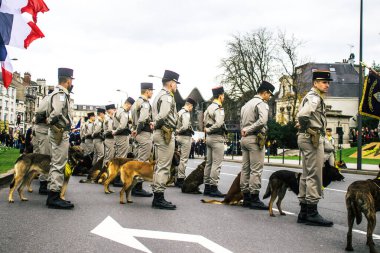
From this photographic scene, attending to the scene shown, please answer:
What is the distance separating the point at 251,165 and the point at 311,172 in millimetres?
1821

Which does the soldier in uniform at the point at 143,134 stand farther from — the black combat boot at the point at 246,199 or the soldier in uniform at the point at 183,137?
the black combat boot at the point at 246,199

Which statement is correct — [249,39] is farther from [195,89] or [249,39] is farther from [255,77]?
[195,89]

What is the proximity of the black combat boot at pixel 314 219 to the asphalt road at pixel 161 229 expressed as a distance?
0.14 m

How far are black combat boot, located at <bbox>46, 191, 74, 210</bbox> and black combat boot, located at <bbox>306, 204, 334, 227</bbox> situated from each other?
13.5ft

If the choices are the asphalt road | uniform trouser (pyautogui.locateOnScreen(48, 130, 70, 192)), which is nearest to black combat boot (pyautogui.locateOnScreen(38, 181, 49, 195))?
the asphalt road

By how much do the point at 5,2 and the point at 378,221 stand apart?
22.1 feet

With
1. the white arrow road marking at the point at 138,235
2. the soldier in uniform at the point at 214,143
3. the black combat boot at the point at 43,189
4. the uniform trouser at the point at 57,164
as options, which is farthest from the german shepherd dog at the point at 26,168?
the soldier in uniform at the point at 214,143

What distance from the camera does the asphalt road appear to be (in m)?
5.52

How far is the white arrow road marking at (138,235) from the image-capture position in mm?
5508

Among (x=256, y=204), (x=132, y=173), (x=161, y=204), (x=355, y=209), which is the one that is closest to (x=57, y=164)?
(x=132, y=173)

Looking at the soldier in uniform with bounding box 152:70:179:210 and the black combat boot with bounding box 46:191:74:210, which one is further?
the soldier in uniform with bounding box 152:70:179:210

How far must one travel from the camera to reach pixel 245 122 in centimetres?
922

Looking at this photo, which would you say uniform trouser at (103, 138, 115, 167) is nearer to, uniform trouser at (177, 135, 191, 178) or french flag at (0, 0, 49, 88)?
uniform trouser at (177, 135, 191, 178)

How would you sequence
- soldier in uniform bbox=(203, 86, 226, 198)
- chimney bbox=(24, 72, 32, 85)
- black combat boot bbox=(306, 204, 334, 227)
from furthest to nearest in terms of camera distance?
1. chimney bbox=(24, 72, 32, 85)
2. soldier in uniform bbox=(203, 86, 226, 198)
3. black combat boot bbox=(306, 204, 334, 227)
